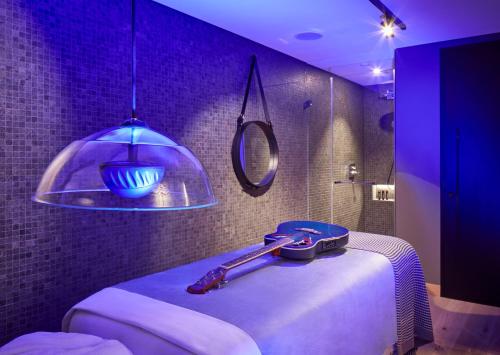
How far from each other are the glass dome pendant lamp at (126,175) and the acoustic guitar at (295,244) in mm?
662

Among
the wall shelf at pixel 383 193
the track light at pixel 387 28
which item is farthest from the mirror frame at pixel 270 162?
the wall shelf at pixel 383 193

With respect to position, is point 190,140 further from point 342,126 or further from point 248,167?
point 342,126

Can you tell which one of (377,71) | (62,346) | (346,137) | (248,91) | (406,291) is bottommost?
(406,291)

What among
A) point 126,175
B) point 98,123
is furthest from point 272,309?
point 98,123

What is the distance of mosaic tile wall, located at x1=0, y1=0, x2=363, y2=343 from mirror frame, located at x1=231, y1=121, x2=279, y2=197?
64mm

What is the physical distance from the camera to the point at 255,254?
1.90 meters

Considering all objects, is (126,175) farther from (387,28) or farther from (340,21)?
(387,28)

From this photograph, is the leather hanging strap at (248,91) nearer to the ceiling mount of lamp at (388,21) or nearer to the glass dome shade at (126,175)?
the ceiling mount of lamp at (388,21)

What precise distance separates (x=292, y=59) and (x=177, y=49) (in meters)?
1.36

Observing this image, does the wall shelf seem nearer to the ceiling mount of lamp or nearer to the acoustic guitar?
the ceiling mount of lamp

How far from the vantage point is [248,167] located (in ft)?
10.1

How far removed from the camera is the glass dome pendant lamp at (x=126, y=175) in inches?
36.8

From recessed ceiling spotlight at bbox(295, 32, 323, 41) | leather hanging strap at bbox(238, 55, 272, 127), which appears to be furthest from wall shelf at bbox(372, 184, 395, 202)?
recessed ceiling spotlight at bbox(295, 32, 323, 41)

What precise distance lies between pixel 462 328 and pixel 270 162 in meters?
1.77
